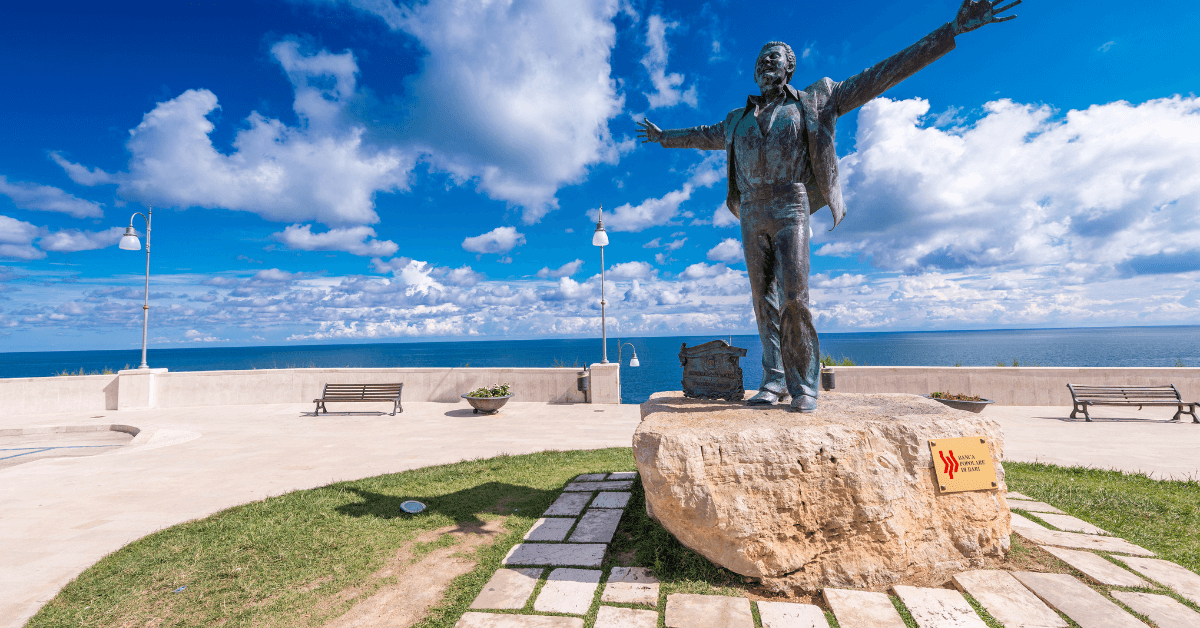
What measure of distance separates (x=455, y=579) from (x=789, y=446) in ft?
8.36

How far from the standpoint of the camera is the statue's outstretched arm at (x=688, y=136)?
476cm

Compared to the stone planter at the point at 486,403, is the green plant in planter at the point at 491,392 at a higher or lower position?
higher

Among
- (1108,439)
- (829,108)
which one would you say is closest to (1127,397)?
(1108,439)

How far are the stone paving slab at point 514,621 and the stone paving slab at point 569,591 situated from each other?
0.30 ft

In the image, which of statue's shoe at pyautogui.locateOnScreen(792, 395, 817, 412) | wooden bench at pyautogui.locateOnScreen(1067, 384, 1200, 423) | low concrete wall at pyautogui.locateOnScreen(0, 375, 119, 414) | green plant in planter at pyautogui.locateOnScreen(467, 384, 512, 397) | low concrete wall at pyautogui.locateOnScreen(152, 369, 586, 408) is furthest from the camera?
low concrete wall at pyautogui.locateOnScreen(152, 369, 586, 408)

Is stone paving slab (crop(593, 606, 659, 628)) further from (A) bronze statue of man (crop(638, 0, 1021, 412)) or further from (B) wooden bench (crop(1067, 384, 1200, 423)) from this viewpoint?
(B) wooden bench (crop(1067, 384, 1200, 423))

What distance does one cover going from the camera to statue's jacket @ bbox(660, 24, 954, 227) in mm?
3646

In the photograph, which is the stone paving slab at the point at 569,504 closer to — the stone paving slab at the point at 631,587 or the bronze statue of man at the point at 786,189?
the stone paving slab at the point at 631,587

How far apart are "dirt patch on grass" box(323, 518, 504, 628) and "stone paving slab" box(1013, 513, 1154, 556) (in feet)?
14.6

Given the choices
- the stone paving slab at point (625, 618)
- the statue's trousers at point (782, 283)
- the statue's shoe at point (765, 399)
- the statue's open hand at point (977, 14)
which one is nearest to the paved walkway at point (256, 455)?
the stone paving slab at point (625, 618)

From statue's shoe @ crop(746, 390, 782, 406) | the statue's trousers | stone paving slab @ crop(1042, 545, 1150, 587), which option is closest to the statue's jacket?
the statue's trousers

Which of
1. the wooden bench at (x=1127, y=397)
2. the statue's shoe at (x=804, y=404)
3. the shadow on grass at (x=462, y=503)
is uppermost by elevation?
the statue's shoe at (x=804, y=404)

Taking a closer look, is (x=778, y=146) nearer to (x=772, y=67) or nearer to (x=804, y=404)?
(x=772, y=67)

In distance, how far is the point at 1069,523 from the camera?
432 cm
